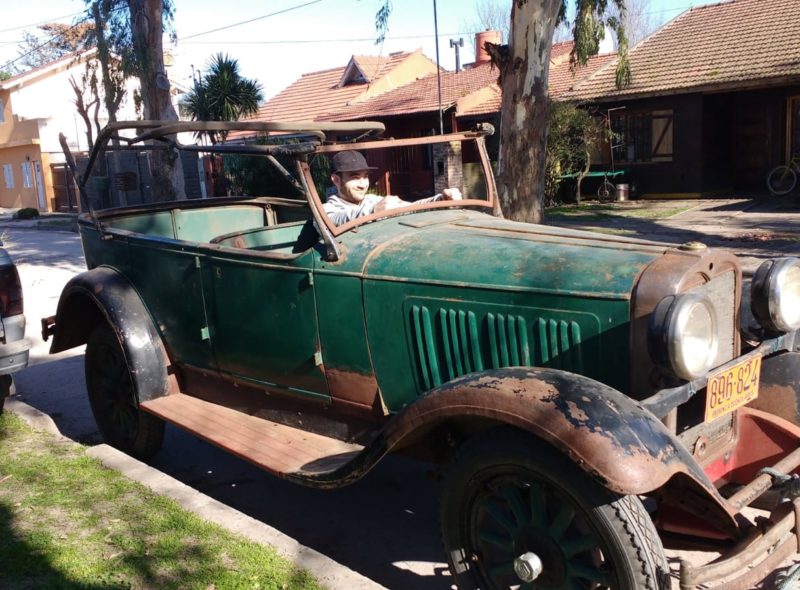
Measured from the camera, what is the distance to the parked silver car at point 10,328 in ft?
16.3

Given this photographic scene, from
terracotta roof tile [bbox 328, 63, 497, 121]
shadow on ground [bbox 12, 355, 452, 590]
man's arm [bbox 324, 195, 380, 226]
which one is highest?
terracotta roof tile [bbox 328, 63, 497, 121]

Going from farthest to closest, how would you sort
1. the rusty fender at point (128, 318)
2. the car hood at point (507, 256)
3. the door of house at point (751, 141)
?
1. the door of house at point (751, 141)
2. the rusty fender at point (128, 318)
3. the car hood at point (507, 256)

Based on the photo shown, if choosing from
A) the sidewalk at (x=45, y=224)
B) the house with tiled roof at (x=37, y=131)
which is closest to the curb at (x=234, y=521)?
the sidewalk at (x=45, y=224)

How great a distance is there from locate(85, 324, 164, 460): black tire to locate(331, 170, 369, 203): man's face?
1.62 meters

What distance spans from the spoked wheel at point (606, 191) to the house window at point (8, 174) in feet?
90.0

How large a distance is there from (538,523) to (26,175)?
117 ft

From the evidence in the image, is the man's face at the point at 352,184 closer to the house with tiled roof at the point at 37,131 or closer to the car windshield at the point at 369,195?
the car windshield at the point at 369,195

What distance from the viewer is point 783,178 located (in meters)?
16.9

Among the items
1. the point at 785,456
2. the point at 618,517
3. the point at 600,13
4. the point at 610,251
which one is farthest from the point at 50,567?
the point at 600,13

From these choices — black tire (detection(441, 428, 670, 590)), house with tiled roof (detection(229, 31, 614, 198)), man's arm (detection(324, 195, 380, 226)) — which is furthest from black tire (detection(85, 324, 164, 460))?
house with tiled roof (detection(229, 31, 614, 198))

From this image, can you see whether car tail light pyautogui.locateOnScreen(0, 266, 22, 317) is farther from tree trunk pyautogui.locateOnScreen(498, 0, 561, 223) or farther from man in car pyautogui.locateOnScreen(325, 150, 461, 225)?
tree trunk pyautogui.locateOnScreen(498, 0, 561, 223)

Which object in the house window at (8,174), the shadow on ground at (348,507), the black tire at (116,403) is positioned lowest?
the shadow on ground at (348,507)

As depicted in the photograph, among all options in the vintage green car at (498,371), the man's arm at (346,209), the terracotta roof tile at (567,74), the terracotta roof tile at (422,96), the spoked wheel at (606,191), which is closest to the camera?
the vintage green car at (498,371)

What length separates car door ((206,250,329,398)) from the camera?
371 centimetres
